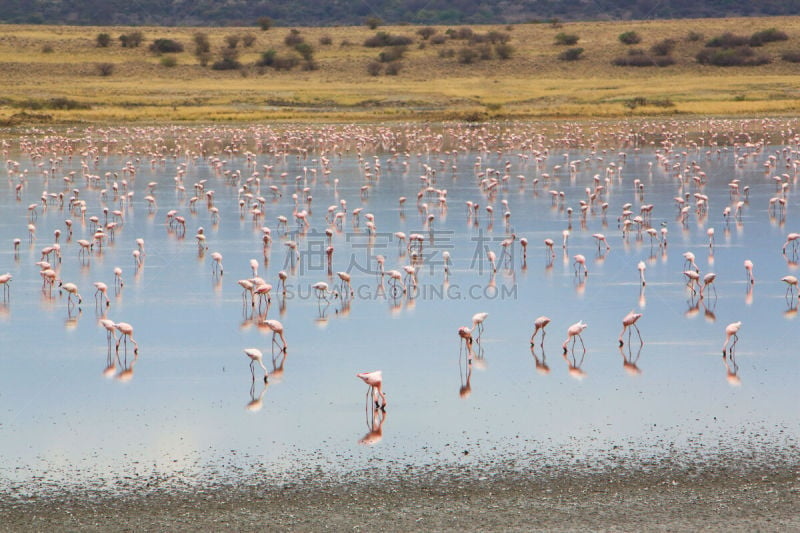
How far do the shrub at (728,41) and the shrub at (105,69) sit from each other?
136 ft

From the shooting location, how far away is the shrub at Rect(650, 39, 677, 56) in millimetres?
74125

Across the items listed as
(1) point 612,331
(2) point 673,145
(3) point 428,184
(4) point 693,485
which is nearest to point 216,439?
(4) point 693,485

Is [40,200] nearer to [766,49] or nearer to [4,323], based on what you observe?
[4,323]

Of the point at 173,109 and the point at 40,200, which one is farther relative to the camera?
the point at 173,109

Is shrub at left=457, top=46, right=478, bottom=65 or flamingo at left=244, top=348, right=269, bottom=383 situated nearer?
flamingo at left=244, top=348, right=269, bottom=383

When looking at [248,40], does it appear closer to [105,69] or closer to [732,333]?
[105,69]

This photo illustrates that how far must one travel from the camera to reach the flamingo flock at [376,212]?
13.6 metres

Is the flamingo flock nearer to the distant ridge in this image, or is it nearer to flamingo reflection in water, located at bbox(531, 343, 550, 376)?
flamingo reflection in water, located at bbox(531, 343, 550, 376)

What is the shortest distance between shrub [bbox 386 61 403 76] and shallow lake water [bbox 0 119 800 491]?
4815cm

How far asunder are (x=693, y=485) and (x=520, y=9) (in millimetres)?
136851

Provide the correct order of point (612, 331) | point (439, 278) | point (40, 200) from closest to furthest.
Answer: point (612, 331)
point (439, 278)
point (40, 200)

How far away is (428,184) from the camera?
24797 millimetres

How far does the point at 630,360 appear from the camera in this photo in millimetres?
10328

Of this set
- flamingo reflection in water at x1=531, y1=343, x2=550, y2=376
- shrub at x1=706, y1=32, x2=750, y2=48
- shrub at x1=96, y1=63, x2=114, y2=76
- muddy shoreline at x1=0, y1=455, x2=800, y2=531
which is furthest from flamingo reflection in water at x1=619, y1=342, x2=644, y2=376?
shrub at x1=706, y1=32, x2=750, y2=48
